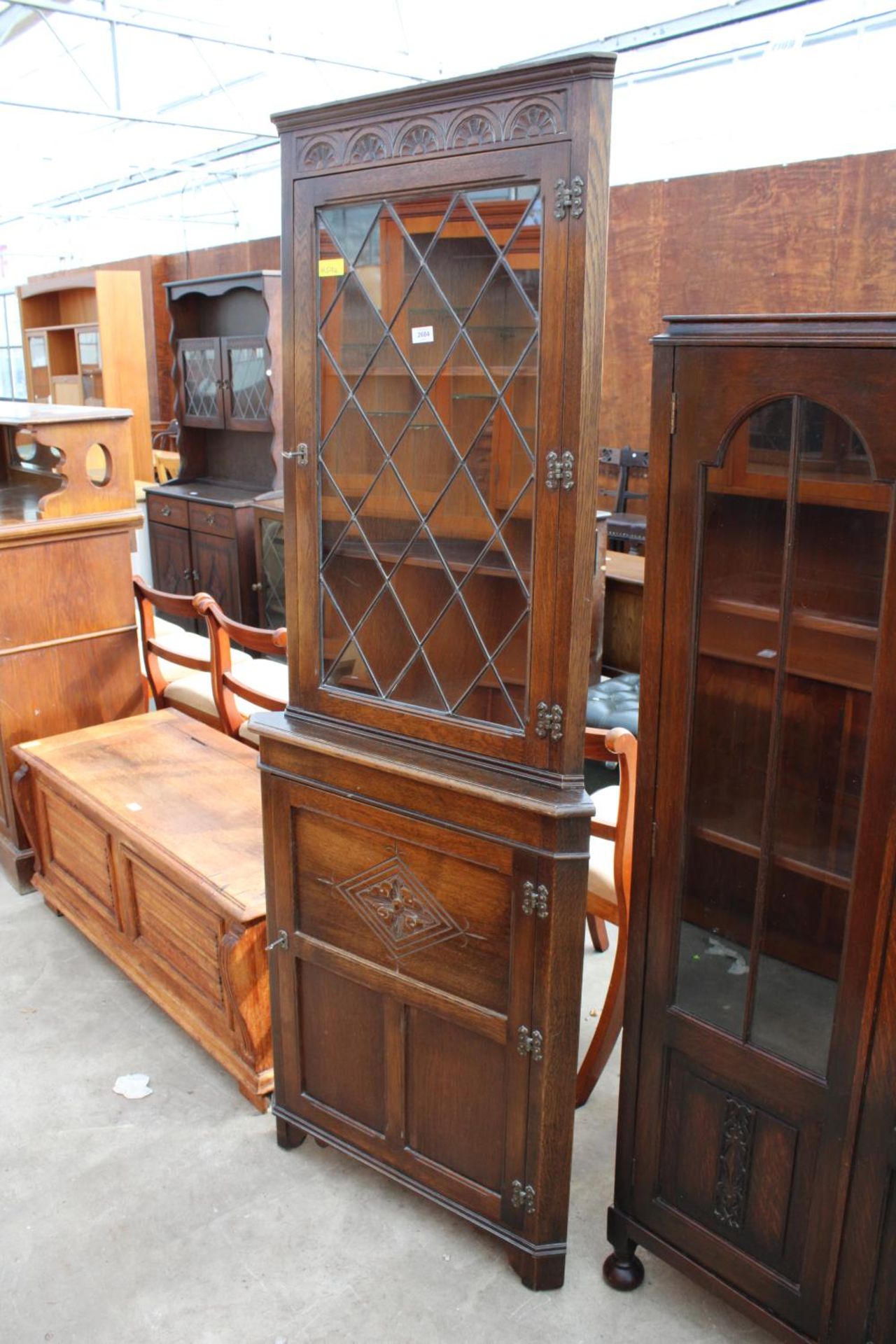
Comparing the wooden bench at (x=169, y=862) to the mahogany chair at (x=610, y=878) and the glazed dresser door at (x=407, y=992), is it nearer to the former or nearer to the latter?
the glazed dresser door at (x=407, y=992)

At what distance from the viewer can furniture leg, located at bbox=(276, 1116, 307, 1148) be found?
2293mm

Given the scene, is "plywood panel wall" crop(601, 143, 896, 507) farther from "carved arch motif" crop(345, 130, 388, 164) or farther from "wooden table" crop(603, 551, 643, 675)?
"carved arch motif" crop(345, 130, 388, 164)

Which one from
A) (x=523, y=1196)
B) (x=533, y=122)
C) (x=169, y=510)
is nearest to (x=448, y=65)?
(x=169, y=510)

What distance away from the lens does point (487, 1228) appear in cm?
197

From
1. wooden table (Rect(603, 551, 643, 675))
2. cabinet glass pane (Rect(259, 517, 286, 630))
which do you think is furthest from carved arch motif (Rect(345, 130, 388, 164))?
cabinet glass pane (Rect(259, 517, 286, 630))

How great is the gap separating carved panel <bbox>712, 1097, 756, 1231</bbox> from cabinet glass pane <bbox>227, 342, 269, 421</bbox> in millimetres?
4654

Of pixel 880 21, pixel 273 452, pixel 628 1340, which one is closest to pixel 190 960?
pixel 628 1340

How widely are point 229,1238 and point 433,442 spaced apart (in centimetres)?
158

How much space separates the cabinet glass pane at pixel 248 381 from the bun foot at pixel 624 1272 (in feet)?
15.2

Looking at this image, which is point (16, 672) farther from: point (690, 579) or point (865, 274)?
point (865, 274)

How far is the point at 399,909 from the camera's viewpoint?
6.48 ft

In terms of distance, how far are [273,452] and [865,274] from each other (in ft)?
10.4

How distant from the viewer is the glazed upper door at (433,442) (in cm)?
162

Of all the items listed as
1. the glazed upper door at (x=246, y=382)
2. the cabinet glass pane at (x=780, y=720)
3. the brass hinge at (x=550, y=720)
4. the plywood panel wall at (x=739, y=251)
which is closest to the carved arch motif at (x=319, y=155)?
the cabinet glass pane at (x=780, y=720)
